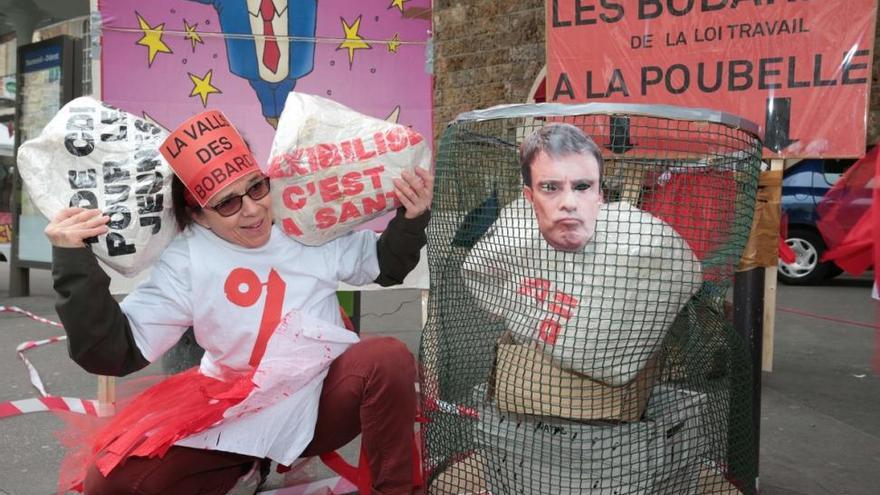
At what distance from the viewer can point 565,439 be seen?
6.35 ft

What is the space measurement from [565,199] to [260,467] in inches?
44.4

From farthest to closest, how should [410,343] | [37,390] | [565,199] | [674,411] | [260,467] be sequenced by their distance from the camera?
[410,343], [37,390], [260,467], [674,411], [565,199]

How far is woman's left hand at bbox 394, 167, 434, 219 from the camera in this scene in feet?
6.75

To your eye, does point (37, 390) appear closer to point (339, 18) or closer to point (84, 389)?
point (84, 389)

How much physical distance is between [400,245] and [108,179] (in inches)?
28.7

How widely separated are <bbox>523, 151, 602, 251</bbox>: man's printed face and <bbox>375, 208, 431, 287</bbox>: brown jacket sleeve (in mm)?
361

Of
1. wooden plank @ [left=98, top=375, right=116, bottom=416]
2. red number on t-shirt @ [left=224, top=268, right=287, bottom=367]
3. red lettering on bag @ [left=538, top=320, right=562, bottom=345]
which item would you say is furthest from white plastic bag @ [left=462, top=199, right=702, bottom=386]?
wooden plank @ [left=98, top=375, right=116, bottom=416]

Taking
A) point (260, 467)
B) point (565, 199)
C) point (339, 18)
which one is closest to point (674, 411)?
point (565, 199)

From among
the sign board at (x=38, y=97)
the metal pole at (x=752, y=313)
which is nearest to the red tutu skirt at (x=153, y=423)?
the metal pole at (x=752, y=313)

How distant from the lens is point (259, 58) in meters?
3.42

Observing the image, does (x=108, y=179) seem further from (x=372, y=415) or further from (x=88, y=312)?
(x=372, y=415)

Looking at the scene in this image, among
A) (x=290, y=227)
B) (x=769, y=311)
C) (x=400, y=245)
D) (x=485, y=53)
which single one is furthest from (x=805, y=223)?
(x=290, y=227)

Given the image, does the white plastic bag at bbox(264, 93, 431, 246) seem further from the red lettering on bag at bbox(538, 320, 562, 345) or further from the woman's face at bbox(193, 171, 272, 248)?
the red lettering on bag at bbox(538, 320, 562, 345)

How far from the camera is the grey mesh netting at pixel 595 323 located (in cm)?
188
